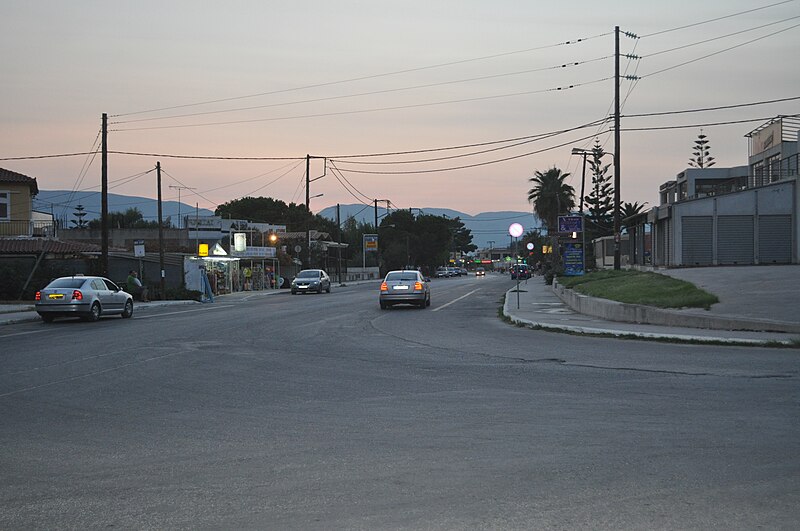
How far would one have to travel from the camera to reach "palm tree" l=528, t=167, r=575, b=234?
75375 millimetres

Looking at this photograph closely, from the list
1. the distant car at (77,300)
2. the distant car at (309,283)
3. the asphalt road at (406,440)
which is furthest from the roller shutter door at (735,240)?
the distant car at (77,300)

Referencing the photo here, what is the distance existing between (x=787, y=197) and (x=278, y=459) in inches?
1397

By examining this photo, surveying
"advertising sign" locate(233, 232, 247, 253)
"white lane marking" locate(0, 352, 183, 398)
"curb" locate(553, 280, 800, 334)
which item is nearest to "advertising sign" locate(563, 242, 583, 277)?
"curb" locate(553, 280, 800, 334)

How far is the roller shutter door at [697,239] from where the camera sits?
1531 inches

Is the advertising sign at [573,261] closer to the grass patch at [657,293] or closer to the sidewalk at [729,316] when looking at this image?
the grass patch at [657,293]

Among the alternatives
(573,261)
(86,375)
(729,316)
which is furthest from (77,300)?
(573,261)

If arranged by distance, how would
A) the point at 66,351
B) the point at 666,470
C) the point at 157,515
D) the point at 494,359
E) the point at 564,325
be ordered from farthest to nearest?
the point at 564,325
the point at 66,351
the point at 494,359
the point at 666,470
the point at 157,515

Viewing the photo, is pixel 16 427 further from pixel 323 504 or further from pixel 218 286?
pixel 218 286

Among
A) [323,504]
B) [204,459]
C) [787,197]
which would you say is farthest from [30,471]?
[787,197]

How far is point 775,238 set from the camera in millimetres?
37500

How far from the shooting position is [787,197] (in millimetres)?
37188

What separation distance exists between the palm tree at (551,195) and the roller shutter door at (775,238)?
122 feet

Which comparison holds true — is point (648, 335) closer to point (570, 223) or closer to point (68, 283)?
point (68, 283)

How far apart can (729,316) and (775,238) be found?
66.2 ft
